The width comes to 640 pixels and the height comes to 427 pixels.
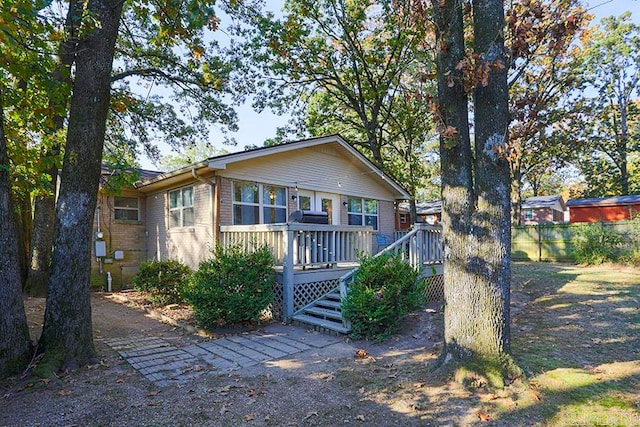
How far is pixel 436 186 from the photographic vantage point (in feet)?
117

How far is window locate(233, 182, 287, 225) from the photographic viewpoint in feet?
33.5

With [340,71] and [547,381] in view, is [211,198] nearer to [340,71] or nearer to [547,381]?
[547,381]

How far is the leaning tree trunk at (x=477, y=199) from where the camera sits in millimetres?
3885

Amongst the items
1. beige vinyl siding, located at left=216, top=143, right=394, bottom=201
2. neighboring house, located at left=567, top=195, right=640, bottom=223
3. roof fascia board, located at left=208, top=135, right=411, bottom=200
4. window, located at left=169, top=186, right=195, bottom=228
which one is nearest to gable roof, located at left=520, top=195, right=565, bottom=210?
neighboring house, located at left=567, top=195, right=640, bottom=223

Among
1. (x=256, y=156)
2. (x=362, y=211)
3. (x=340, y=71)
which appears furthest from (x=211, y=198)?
(x=340, y=71)

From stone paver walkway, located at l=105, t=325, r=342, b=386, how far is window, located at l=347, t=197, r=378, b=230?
7.64 meters

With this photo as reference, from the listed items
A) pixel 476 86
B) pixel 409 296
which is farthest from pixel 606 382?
pixel 476 86

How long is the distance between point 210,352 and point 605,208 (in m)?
27.4

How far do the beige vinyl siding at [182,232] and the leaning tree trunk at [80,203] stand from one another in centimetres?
473

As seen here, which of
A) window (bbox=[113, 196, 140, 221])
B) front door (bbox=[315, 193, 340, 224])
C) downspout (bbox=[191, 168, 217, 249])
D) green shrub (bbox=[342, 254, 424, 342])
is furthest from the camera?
front door (bbox=[315, 193, 340, 224])

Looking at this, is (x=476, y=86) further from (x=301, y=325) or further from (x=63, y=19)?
(x=63, y=19)

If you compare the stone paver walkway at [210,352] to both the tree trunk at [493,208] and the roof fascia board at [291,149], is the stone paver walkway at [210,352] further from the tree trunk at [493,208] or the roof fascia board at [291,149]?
the roof fascia board at [291,149]

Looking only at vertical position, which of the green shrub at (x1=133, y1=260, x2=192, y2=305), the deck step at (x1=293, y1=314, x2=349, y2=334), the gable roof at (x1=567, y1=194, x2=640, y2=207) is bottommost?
the deck step at (x1=293, y1=314, x2=349, y2=334)

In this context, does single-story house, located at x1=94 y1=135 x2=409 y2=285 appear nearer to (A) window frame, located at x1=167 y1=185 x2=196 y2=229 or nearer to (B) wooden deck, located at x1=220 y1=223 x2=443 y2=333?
(A) window frame, located at x1=167 y1=185 x2=196 y2=229
